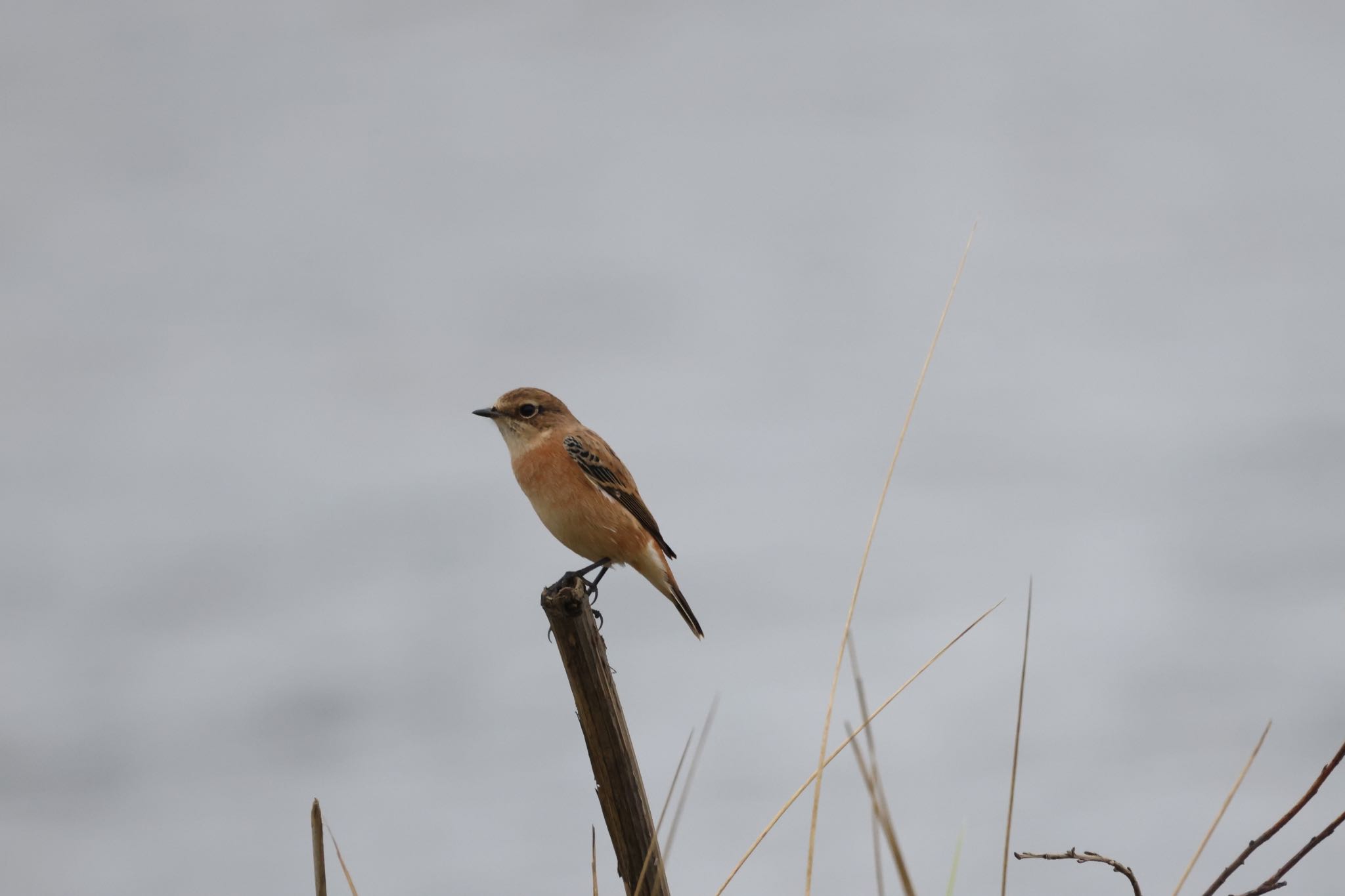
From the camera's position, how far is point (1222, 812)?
2697 millimetres

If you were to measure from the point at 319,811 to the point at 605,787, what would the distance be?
851mm

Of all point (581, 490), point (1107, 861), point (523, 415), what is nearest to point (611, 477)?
point (581, 490)

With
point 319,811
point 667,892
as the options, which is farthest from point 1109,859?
point 319,811

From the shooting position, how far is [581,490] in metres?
5.34

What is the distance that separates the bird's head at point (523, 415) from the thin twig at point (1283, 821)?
3.76 metres

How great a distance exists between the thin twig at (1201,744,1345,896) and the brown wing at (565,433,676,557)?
331 cm

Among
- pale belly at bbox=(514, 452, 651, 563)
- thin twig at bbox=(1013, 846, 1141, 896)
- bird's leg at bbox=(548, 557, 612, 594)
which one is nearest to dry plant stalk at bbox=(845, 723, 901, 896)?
thin twig at bbox=(1013, 846, 1141, 896)

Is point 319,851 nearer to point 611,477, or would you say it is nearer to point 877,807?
point 877,807

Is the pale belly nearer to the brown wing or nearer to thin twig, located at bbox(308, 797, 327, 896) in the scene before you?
the brown wing

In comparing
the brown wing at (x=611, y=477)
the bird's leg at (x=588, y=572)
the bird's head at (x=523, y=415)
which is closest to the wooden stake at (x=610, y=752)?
the bird's leg at (x=588, y=572)

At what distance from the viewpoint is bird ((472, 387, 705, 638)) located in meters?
5.29

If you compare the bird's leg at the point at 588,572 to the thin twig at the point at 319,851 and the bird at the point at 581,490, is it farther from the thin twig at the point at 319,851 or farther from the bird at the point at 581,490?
the thin twig at the point at 319,851

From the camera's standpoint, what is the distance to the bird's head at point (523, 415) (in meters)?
5.72

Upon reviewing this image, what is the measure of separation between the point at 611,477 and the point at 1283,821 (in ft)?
11.5
